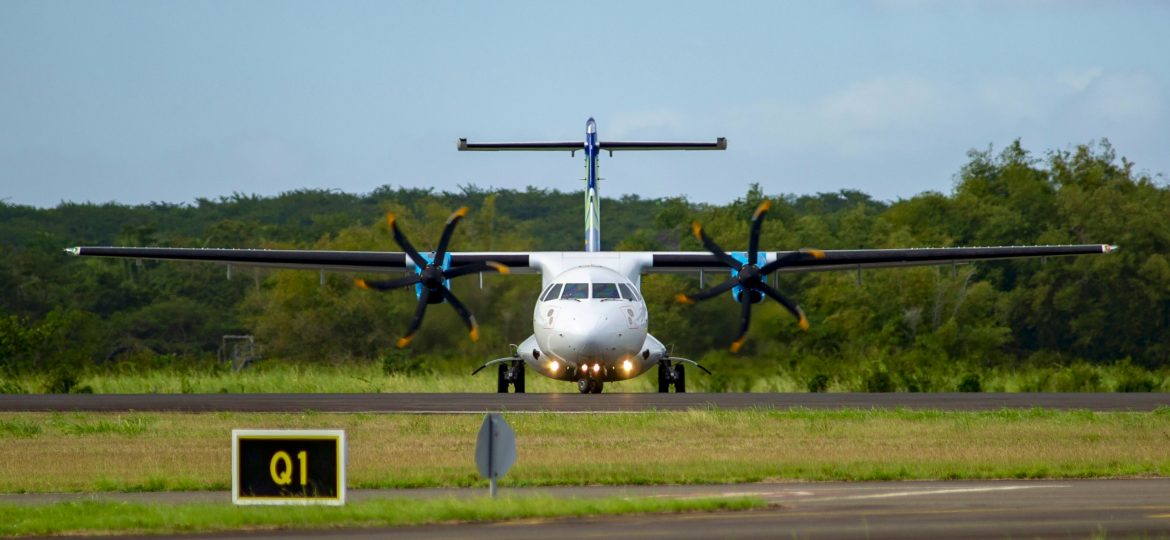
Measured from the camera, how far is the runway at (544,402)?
85.4ft

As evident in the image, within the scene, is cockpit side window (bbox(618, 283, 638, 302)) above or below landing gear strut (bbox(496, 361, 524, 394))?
above

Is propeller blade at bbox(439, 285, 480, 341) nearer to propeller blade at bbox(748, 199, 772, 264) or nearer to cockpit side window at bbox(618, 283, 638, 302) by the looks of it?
cockpit side window at bbox(618, 283, 638, 302)

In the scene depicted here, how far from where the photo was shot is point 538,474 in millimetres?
17000

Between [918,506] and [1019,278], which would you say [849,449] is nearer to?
[918,506]

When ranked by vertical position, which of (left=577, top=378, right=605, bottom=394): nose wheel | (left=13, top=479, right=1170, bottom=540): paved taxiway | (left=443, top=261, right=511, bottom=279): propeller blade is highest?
(left=443, top=261, right=511, bottom=279): propeller blade

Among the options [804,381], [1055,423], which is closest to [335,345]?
[804,381]

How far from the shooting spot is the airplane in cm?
2975

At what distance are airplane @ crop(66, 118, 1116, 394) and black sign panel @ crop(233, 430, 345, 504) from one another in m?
14.9

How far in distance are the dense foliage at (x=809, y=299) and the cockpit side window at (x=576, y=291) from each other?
299 inches

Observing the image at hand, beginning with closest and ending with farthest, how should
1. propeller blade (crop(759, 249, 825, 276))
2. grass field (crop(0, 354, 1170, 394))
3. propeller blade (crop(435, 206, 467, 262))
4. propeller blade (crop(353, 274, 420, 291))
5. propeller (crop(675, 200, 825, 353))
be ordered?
propeller blade (crop(435, 206, 467, 262)) < propeller blade (crop(353, 274, 420, 291)) < propeller (crop(675, 200, 825, 353)) < propeller blade (crop(759, 249, 825, 276)) < grass field (crop(0, 354, 1170, 394))

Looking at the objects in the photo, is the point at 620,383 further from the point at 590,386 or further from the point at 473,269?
the point at 473,269

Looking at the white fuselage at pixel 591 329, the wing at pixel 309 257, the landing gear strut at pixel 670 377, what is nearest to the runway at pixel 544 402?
the white fuselage at pixel 591 329

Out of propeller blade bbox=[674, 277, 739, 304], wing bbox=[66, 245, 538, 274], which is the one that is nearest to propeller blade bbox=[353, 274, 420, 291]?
wing bbox=[66, 245, 538, 274]

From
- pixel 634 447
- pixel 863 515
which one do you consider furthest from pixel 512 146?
pixel 863 515
